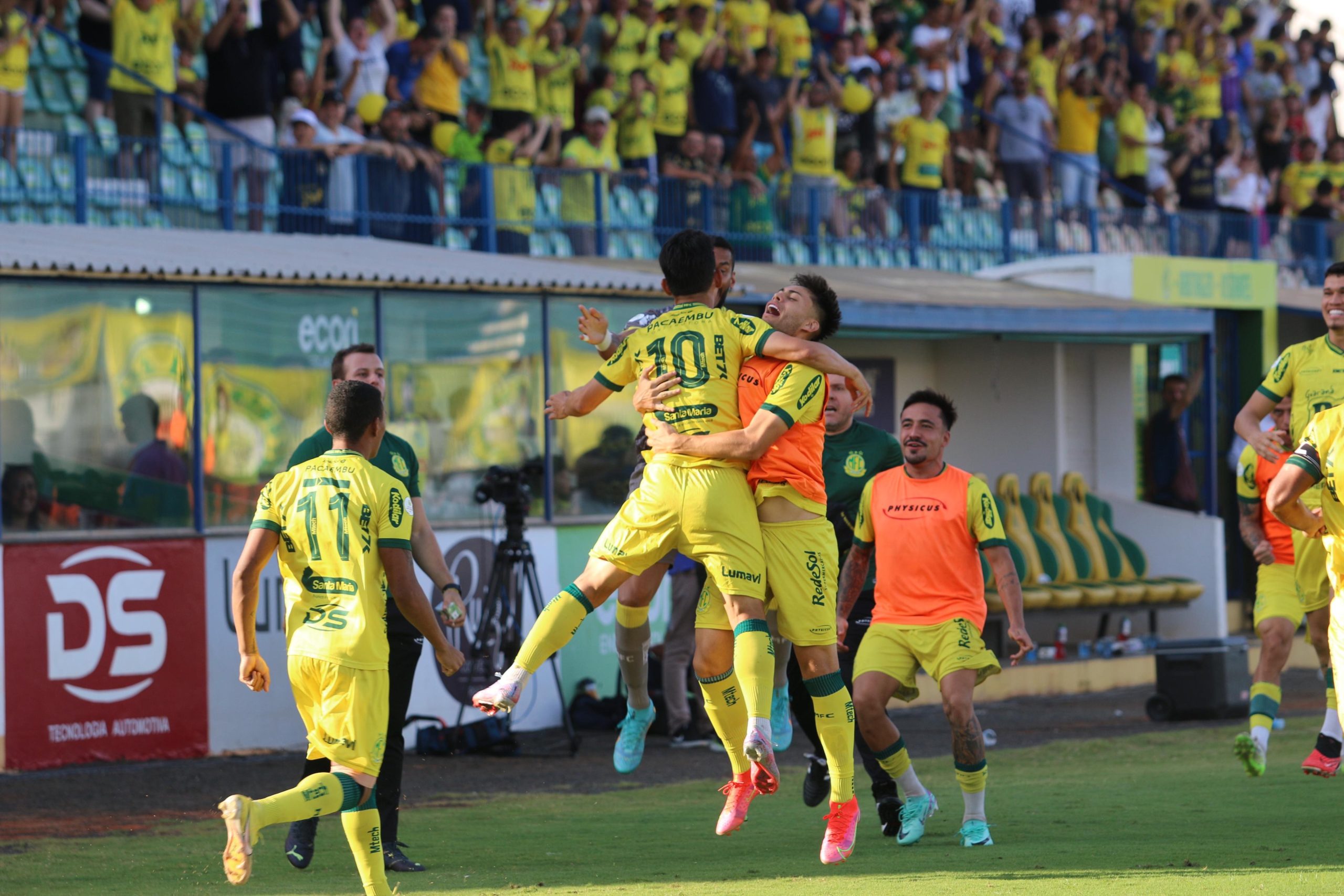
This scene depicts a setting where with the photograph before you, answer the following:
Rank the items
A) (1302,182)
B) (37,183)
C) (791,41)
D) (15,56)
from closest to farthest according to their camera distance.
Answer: (37,183) → (15,56) → (791,41) → (1302,182)

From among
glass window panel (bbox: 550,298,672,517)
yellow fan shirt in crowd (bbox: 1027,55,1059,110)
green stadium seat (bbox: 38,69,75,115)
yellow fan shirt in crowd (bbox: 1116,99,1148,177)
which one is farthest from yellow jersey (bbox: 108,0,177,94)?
yellow fan shirt in crowd (bbox: 1116,99,1148,177)

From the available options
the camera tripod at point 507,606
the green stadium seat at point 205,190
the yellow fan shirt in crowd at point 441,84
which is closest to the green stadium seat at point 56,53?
the green stadium seat at point 205,190

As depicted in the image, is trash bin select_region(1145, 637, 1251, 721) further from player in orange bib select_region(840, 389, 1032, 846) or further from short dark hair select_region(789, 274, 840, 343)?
short dark hair select_region(789, 274, 840, 343)

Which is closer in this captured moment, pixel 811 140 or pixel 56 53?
pixel 56 53

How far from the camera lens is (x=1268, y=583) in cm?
1112

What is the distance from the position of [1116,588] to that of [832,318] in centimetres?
1188

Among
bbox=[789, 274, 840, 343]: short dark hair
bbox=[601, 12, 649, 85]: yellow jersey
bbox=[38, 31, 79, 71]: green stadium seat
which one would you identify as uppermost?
bbox=[601, 12, 649, 85]: yellow jersey

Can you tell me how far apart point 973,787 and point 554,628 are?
224 centimetres

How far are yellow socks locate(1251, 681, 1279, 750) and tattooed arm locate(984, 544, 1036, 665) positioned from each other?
2.81 m

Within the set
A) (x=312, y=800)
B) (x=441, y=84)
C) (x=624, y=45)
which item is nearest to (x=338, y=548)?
(x=312, y=800)

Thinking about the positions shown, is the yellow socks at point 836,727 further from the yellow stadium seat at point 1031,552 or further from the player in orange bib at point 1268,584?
the yellow stadium seat at point 1031,552

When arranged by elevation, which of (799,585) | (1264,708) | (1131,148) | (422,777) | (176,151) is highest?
(1131,148)

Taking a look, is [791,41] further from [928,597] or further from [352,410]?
[352,410]

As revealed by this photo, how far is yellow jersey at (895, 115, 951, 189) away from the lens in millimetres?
21609
